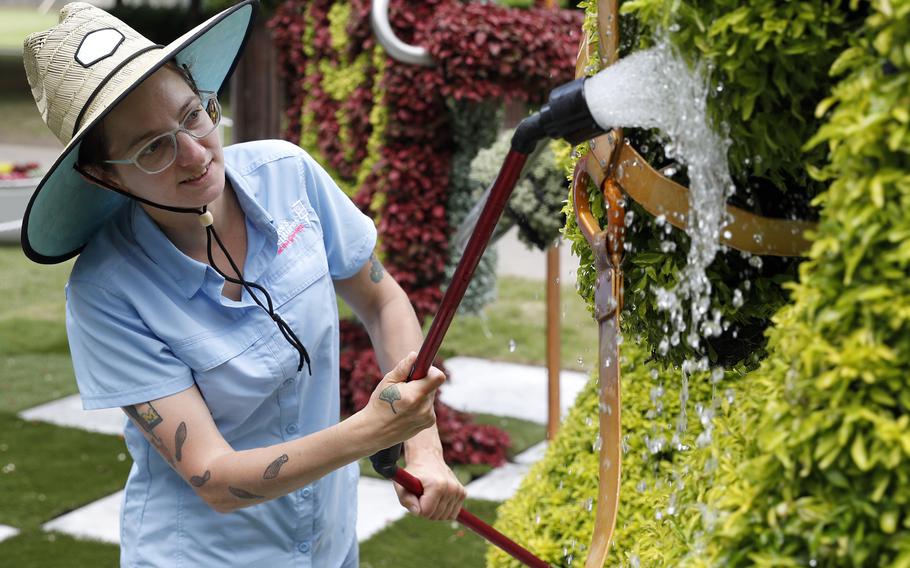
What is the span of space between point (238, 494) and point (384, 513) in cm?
257

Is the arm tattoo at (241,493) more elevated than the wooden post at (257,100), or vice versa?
the arm tattoo at (241,493)

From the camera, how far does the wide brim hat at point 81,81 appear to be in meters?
1.77

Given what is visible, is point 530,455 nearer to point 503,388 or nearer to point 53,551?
point 503,388

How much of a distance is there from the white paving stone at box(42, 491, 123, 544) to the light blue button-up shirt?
218 centimetres

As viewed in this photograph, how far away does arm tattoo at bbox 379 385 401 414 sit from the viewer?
1609 millimetres

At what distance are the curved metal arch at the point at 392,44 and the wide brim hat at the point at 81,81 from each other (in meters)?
2.11

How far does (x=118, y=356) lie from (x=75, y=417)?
155 inches

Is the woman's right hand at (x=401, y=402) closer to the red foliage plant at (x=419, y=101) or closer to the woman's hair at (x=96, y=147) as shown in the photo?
the woman's hair at (x=96, y=147)

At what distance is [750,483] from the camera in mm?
1138

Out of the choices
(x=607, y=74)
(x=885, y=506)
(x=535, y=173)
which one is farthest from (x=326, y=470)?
(x=535, y=173)

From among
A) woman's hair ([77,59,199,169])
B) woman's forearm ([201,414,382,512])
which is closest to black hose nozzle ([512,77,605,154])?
woman's forearm ([201,414,382,512])

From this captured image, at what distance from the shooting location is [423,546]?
4031mm

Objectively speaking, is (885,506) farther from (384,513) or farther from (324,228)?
(384,513)

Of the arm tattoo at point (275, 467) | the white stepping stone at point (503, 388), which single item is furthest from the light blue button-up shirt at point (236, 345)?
the white stepping stone at point (503, 388)
